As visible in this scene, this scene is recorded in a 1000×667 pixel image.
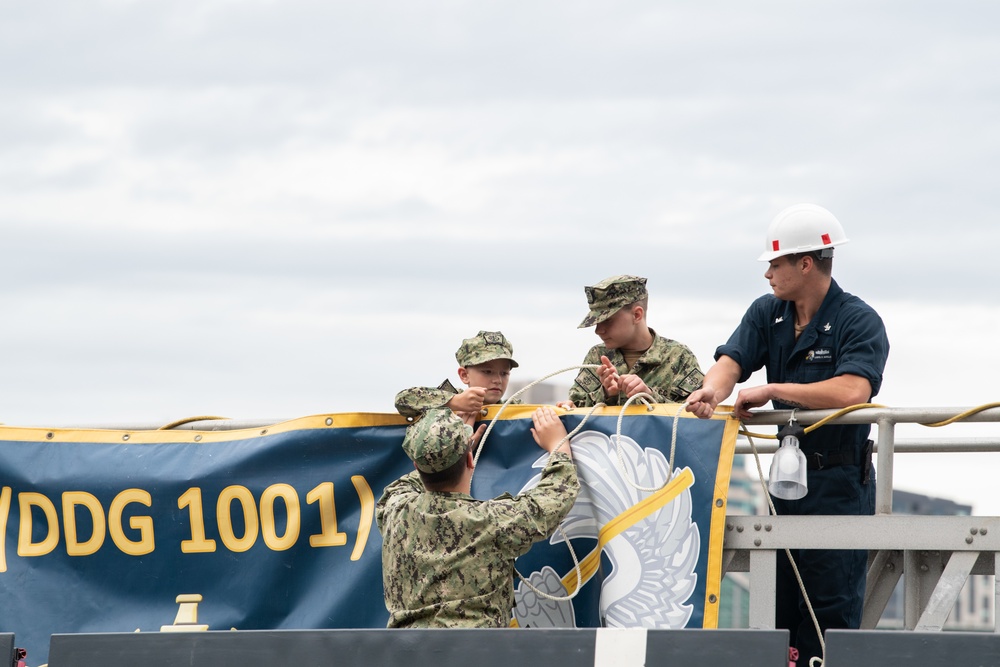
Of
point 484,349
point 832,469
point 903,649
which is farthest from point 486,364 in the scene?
point 903,649

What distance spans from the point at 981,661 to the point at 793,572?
1.89 m

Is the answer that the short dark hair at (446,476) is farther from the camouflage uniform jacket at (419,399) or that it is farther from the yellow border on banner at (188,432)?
the yellow border on banner at (188,432)

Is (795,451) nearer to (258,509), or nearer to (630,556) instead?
(630,556)

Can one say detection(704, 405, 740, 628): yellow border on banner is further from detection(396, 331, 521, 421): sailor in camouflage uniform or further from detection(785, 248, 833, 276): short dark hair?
detection(396, 331, 521, 421): sailor in camouflage uniform

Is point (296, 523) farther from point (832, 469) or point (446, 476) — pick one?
point (832, 469)

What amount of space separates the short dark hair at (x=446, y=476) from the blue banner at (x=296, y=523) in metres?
0.84

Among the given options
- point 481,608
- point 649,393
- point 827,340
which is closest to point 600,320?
point 649,393

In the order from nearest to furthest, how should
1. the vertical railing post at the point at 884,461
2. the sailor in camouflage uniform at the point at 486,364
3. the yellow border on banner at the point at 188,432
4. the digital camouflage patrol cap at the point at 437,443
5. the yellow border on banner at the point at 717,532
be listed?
the digital camouflage patrol cap at the point at 437,443 → the vertical railing post at the point at 884,461 → the yellow border on banner at the point at 717,532 → the yellow border on banner at the point at 188,432 → the sailor in camouflage uniform at the point at 486,364

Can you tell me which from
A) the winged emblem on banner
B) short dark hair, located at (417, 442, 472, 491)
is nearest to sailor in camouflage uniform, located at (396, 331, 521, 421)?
the winged emblem on banner

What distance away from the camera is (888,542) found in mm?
5812

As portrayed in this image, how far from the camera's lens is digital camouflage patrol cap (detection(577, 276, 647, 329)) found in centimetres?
699

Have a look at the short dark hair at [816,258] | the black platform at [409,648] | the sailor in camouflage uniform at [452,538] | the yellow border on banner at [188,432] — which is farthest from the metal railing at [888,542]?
the yellow border on banner at [188,432]

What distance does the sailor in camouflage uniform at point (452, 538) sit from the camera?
18.4ft

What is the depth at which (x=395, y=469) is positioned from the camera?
22.6ft
